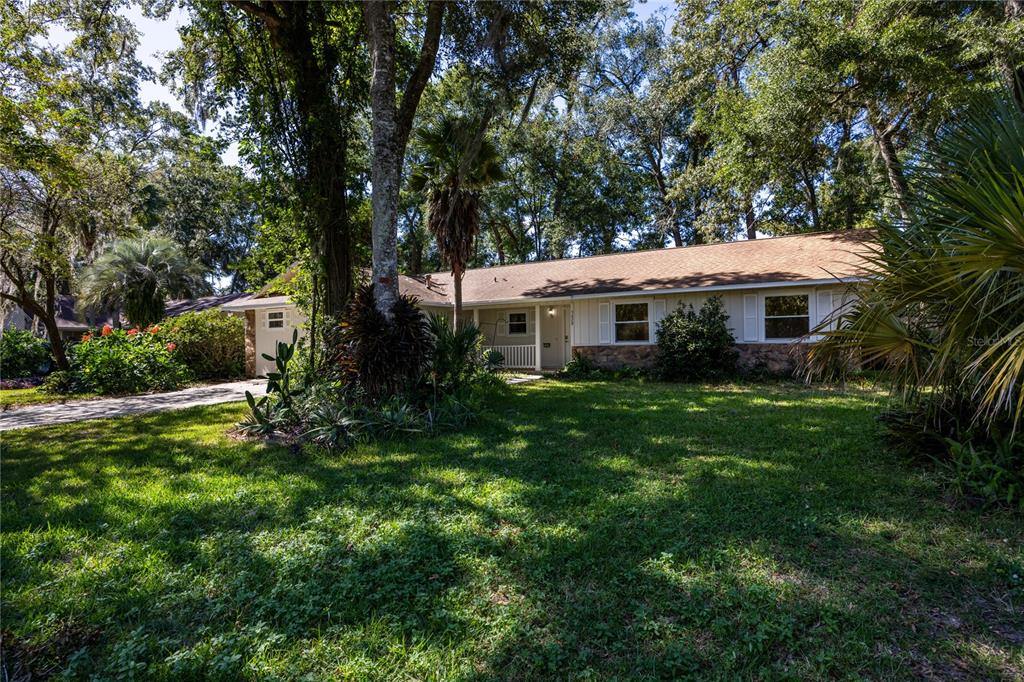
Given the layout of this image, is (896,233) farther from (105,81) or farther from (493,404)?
(105,81)

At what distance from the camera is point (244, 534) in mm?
3756

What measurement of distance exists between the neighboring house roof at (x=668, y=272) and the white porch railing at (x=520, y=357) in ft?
6.73

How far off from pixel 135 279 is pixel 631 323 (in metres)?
18.8

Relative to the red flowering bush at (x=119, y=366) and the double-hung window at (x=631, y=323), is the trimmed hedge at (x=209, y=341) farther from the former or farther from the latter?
the double-hung window at (x=631, y=323)

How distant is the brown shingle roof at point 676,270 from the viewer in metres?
13.0

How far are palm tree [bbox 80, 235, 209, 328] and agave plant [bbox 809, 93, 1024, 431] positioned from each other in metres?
22.0

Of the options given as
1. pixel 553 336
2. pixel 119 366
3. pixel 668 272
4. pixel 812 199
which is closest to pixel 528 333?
pixel 553 336

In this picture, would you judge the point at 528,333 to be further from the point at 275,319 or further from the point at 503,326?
the point at 275,319

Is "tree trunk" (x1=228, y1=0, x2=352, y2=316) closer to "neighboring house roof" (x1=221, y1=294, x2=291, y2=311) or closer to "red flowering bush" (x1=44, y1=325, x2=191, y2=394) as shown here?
"neighboring house roof" (x1=221, y1=294, x2=291, y2=311)

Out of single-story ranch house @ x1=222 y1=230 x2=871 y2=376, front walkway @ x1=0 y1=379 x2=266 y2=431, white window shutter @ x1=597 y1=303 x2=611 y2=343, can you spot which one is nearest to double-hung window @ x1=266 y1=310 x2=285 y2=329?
single-story ranch house @ x1=222 y1=230 x2=871 y2=376

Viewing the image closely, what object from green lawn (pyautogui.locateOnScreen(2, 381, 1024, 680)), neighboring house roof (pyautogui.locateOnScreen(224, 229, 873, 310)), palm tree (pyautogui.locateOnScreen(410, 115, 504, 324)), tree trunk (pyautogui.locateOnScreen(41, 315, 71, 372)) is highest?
palm tree (pyautogui.locateOnScreen(410, 115, 504, 324))

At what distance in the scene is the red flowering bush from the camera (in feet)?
38.9

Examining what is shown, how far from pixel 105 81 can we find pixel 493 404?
527 inches

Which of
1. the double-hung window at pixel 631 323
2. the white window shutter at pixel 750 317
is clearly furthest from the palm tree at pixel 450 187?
the white window shutter at pixel 750 317
